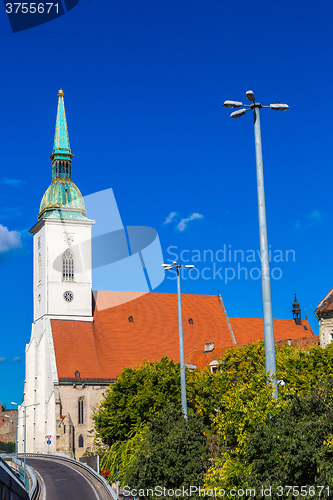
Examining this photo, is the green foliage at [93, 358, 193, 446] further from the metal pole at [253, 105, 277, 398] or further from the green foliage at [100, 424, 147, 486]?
the metal pole at [253, 105, 277, 398]

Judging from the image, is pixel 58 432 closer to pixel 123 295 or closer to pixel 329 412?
pixel 123 295

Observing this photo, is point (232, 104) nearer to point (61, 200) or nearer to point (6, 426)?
point (61, 200)

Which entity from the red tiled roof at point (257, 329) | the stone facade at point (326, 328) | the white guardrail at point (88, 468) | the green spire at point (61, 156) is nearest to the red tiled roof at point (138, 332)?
the red tiled roof at point (257, 329)

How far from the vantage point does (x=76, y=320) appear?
87.0 meters

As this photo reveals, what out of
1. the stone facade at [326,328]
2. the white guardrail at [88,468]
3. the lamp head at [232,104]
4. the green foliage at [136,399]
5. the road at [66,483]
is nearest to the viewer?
the lamp head at [232,104]

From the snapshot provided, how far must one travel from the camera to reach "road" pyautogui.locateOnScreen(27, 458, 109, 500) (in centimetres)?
4524

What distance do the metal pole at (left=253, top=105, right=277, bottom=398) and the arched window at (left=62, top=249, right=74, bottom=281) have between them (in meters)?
74.3

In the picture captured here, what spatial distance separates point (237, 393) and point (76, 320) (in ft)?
232

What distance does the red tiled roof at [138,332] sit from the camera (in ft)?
272

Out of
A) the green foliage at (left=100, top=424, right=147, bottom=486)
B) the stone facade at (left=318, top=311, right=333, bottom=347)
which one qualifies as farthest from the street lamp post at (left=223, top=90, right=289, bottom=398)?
the stone facade at (left=318, top=311, right=333, bottom=347)

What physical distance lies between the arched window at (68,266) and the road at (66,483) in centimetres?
2834

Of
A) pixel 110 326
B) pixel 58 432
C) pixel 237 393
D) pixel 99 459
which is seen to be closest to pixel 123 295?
pixel 110 326

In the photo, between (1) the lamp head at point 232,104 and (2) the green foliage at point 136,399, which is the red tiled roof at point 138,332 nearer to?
(2) the green foliage at point 136,399

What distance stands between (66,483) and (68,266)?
41.3 metres
